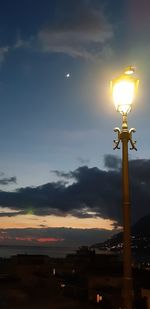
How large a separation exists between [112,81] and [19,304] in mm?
12663

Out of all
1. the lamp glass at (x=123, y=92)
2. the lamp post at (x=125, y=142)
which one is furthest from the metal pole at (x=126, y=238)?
the lamp glass at (x=123, y=92)

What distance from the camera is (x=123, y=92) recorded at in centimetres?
669

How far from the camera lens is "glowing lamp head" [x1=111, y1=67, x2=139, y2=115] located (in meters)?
6.65

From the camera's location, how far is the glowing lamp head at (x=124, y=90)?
262 inches

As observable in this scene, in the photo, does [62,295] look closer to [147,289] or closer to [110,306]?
[110,306]

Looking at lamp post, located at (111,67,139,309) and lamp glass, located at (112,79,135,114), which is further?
lamp glass, located at (112,79,135,114)

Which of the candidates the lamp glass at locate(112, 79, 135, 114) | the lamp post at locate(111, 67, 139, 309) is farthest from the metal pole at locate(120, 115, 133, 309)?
the lamp glass at locate(112, 79, 135, 114)

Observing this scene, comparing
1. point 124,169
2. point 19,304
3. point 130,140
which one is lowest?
point 19,304

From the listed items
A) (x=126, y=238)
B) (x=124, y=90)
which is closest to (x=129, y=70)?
(x=124, y=90)

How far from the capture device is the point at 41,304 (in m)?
→ 17.4

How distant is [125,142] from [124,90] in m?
0.81

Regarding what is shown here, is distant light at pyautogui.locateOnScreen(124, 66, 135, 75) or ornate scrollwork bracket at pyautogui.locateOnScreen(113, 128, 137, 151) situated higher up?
distant light at pyautogui.locateOnScreen(124, 66, 135, 75)

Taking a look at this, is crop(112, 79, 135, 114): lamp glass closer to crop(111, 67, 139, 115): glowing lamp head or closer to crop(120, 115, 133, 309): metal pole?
crop(111, 67, 139, 115): glowing lamp head

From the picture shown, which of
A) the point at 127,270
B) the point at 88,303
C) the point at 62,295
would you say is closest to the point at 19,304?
the point at 88,303
